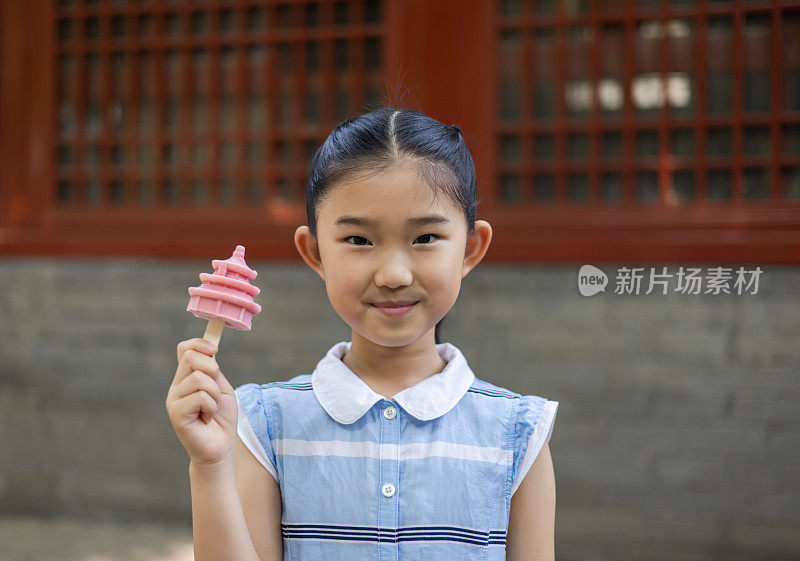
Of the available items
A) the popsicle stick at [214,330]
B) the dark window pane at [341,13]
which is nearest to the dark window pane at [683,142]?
the dark window pane at [341,13]

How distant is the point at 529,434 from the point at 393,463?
0.27m

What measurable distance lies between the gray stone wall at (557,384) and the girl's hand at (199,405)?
10.3 feet

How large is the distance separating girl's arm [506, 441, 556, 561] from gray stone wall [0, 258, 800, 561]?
2.85 metres

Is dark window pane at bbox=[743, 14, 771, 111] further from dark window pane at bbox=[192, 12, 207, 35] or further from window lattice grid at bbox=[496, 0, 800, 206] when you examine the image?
dark window pane at bbox=[192, 12, 207, 35]

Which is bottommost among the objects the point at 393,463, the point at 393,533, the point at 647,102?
the point at 393,533

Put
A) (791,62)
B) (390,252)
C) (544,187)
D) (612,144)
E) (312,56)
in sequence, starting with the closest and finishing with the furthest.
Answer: (390,252)
(791,62)
(612,144)
(544,187)
(312,56)

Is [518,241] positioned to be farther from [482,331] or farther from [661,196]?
[661,196]

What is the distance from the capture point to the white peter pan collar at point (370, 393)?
1.54 m

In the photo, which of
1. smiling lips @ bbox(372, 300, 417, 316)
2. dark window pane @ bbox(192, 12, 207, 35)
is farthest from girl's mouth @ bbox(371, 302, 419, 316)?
dark window pane @ bbox(192, 12, 207, 35)

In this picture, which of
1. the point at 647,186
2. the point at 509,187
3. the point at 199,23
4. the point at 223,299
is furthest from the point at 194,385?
the point at 199,23

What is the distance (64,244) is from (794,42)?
171 inches

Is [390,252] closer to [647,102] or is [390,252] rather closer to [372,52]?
[647,102]

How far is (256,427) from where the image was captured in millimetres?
1555

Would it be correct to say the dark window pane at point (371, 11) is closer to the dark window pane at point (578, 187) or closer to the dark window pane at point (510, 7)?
the dark window pane at point (510, 7)
